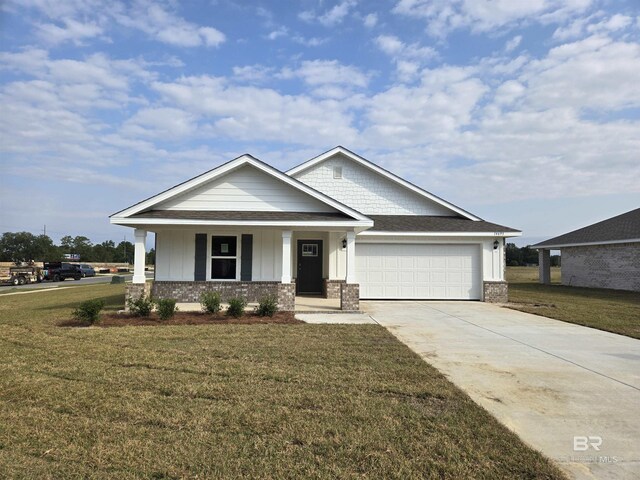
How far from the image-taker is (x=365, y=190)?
18406 millimetres

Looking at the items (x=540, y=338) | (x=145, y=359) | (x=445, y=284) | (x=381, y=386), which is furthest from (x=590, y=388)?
(x=445, y=284)

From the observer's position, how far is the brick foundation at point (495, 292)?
16078mm

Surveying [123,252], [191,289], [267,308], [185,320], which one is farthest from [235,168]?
[123,252]

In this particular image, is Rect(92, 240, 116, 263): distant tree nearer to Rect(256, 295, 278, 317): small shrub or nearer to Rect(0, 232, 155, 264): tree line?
Rect(0, 232, 155, 264): tree line

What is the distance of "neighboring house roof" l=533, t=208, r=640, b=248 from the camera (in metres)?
22.9

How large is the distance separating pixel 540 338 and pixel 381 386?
526cm

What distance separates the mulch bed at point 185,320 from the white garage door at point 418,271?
5300 mm

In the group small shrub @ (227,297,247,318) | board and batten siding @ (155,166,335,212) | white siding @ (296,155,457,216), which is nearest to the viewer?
small shrub @ (227,297,247,318)

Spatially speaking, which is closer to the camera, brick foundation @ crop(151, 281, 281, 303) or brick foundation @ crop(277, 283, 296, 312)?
brick foundation @ crop(277, 283, 296, 312)

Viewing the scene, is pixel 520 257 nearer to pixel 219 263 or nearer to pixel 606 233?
pixel 606 233

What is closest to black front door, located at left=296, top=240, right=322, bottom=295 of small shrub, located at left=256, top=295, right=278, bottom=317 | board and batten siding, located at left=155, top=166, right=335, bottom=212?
board and batten siding, located at left=155, top=166, right=335, bottom=212

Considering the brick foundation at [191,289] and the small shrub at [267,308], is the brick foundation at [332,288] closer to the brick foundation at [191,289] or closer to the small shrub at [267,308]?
the brick foundation at [191,289]

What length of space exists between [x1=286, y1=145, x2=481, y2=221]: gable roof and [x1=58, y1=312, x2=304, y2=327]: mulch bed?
25.5 feet

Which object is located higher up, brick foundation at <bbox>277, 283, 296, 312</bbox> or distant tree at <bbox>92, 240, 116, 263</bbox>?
distant tree at <bbox>92, 240, 116, 263</bbox>
